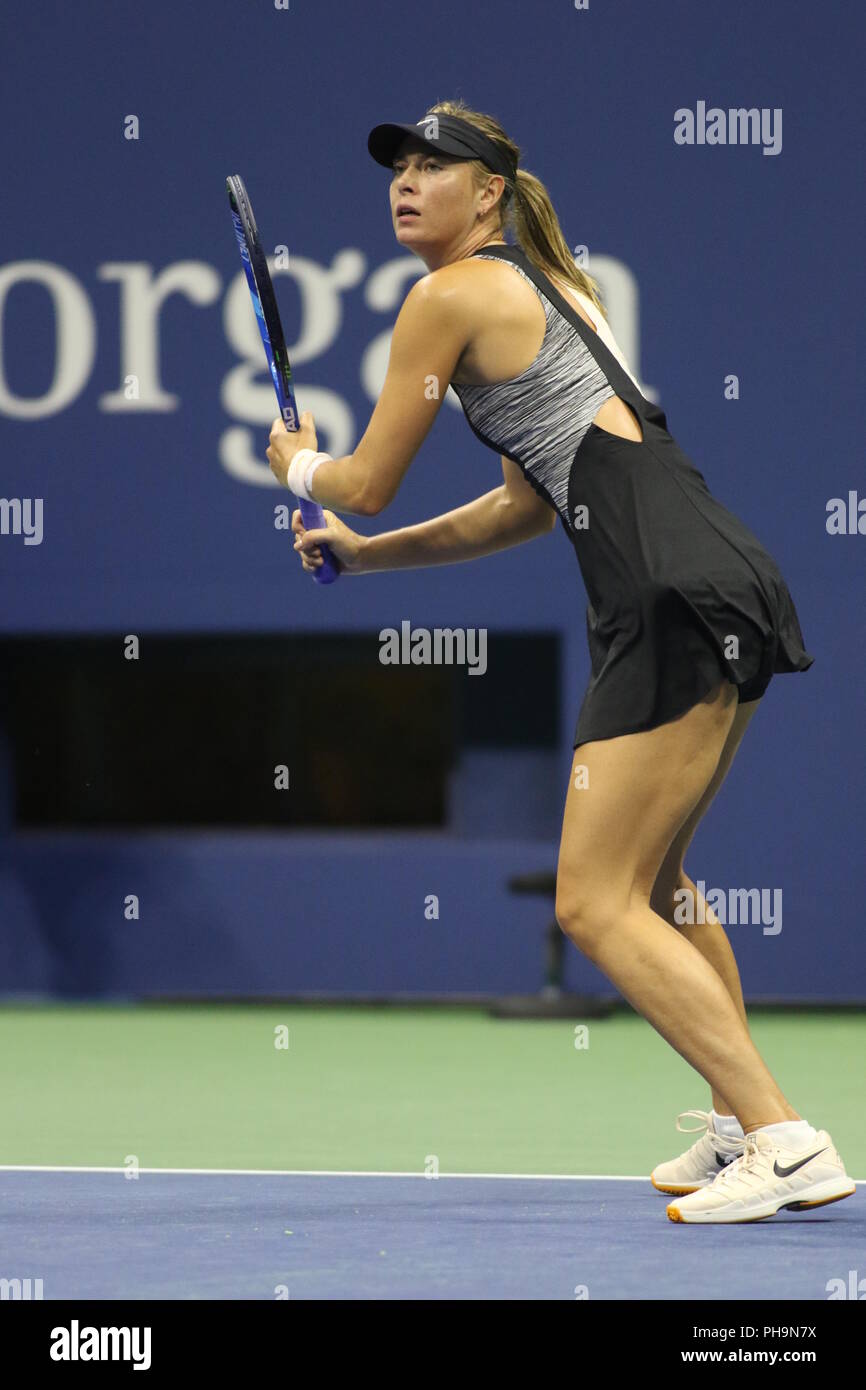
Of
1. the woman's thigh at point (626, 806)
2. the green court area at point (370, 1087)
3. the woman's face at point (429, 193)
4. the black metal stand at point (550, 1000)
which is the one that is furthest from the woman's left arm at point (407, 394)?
the black metal stand at point (550, 1000)

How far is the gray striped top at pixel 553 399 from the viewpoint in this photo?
13.0 feet

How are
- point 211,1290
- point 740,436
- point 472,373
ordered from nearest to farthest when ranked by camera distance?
point 211,1290, point 472,373, point 740,436

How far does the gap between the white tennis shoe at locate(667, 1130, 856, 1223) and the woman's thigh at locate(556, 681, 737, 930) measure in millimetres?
525

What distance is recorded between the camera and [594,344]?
4027mm

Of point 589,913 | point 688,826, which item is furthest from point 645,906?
point 688,826

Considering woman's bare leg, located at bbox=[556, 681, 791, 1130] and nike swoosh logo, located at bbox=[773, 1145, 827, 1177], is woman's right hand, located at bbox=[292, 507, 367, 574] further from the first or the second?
nike swoosh logo, located at bbox=[773, 1145, 827, 1177]

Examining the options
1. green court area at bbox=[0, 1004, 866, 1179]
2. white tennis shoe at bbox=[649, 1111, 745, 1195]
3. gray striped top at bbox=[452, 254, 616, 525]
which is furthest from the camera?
green court area at bbox=[0, 1004, 866, 1179]

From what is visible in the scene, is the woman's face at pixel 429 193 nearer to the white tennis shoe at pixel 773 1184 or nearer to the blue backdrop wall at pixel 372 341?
the white tennis shoe at pixel 773 1184

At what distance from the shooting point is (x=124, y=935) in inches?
358

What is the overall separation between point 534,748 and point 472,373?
5.36 meters

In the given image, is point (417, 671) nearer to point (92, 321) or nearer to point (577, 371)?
point (92, 321)

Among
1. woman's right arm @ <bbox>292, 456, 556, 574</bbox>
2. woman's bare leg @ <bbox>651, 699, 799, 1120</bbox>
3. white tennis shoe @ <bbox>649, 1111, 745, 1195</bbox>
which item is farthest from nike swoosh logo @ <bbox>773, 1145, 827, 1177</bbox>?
woman's right arm @ <bbox>292, 456, 556, 574</bbox>

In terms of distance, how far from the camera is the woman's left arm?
3900mm

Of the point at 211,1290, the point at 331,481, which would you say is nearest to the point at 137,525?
the point at 331,481
